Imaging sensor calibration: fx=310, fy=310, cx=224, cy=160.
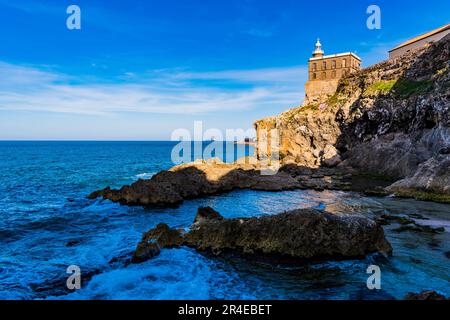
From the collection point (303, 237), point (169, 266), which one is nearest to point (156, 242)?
point (169, 266)

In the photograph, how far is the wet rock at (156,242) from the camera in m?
16.3

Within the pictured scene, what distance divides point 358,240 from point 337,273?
9.23 ft

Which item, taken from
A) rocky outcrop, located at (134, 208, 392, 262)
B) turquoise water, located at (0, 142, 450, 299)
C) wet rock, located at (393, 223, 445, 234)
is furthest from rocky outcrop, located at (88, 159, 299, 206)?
wet rock, located at (393, 223, 445, 234)

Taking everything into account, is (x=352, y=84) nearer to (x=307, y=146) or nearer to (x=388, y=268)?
(x=307, y=146)

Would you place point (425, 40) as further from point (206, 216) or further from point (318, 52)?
point (206, 216)

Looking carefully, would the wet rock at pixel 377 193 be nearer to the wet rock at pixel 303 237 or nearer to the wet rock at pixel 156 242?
the wet rock at pixel 303 237

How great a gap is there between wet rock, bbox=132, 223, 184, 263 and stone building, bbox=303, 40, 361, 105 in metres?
80.4

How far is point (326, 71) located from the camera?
94688 millimetres

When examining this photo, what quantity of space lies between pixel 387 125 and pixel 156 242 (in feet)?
169

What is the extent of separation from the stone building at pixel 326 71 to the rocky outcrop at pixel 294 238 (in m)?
78.8

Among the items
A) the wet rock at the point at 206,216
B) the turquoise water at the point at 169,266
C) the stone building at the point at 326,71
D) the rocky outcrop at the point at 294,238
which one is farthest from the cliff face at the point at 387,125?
the wet rock at the point at 206,216

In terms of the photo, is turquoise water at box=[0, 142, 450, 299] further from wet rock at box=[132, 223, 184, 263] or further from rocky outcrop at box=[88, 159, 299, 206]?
rocky outcrop at box=[88, 159, 299, 206]

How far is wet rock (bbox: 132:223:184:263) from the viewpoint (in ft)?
53.4
